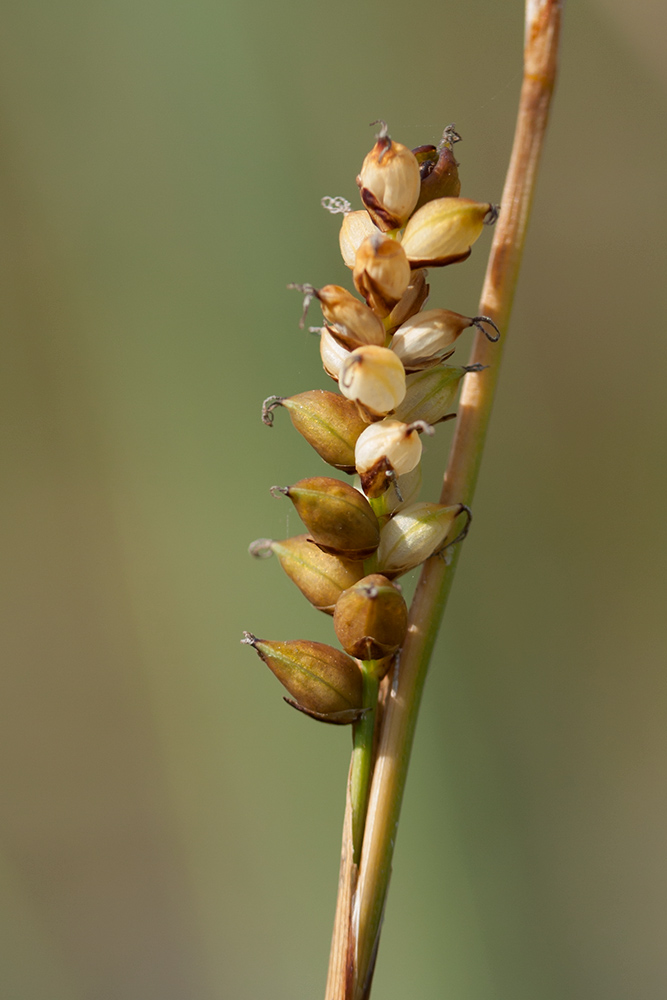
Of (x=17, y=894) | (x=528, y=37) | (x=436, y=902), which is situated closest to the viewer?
(x=528, y=37)

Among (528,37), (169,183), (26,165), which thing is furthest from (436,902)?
(26,165)

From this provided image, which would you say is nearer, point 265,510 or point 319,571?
point 319,571

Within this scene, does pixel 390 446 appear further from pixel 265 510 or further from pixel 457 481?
pixel 265 510

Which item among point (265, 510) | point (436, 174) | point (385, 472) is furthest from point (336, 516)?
point (265, 510)

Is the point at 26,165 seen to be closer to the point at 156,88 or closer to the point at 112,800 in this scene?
the point at 156,88

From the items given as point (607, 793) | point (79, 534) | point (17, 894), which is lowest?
point (17, 894)

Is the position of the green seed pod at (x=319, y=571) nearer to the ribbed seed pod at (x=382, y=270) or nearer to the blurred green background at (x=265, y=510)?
the ribbed seed pod at (x=382, y=270)
